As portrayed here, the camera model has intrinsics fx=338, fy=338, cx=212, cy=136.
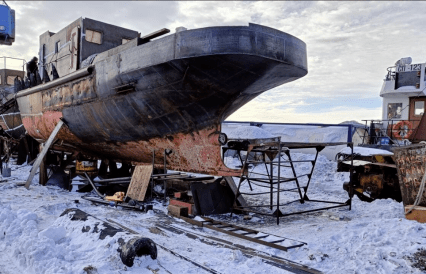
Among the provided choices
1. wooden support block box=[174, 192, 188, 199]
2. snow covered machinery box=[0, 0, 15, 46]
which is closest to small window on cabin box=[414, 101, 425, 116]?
wooden support block box=[174, 192, 188, 199]

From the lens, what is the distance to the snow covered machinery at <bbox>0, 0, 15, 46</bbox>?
1602 cm

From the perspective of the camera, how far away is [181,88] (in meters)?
6.25

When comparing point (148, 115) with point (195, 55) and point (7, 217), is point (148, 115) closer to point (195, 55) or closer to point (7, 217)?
point (195, 55)

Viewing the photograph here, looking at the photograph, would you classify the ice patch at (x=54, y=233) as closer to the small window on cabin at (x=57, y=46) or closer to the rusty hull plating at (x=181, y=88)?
the rusty hull plating at (x=181, y=88)

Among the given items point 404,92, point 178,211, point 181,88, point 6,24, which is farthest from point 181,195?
point 6,24

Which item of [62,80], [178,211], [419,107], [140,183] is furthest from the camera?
[419,107]

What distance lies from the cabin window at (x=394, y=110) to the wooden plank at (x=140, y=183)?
13539 millimetres

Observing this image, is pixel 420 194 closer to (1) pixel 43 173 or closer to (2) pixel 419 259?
(2) pixel 419 259

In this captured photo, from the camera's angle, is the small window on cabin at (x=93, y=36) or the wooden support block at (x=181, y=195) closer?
the wooden support block at (x=181, y=195)

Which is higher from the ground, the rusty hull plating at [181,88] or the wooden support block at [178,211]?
the rusty hull plating at [181,88]

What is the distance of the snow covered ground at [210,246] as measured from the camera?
3.43 metres

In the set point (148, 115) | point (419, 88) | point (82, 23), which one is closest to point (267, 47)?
point (148, 115)

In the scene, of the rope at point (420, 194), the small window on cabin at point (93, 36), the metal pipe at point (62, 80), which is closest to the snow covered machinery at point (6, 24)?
the metal pipe at point (62, 80)

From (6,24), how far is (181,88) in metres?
14.3
